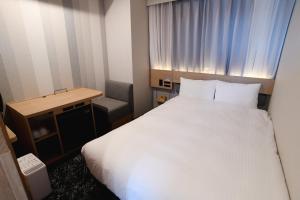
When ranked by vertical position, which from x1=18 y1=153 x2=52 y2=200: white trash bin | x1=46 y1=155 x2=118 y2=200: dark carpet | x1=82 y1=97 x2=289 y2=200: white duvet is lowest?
x1=46 y1=155 x2=118 y2=200: dark carpet

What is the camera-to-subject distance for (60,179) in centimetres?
180

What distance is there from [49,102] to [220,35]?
98.6 inches

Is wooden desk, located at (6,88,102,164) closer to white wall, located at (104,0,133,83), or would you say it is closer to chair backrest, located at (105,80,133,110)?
chair backrest, located at (105,80,133,110)

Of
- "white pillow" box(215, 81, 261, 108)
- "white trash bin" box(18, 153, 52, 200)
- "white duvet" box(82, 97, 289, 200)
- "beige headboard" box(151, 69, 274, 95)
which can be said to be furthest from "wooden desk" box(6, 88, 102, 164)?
"white pillow" box(215, 81, 261, 108)

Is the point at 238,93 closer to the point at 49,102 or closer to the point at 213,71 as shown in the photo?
the point at 213,71

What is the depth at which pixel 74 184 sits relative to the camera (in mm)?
1729

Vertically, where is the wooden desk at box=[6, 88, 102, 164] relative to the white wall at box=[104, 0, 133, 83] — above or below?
below

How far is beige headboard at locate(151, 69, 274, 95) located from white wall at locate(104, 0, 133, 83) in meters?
0.54

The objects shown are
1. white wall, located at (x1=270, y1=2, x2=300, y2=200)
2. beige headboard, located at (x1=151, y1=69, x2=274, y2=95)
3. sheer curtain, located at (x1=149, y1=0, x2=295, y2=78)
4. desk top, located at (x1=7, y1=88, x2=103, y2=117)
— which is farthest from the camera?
beige headboard, located at (x1=151, y1=69, x2=274, y2=95)

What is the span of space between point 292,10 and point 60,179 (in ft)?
10.7

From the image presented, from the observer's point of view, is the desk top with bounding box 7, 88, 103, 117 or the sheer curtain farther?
the sheer curtain

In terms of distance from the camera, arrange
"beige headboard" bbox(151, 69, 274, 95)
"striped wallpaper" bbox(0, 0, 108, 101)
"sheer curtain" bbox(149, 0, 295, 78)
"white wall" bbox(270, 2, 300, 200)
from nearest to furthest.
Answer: "white wall" bbox(270, 2, 300, 200)
"striped wallpaper" bbox(0, 0, 108, 101)
"sheer curtain" bbox(149, 0, 295, 78)
"beige headboard" bbox(151, 69, 274, 95)

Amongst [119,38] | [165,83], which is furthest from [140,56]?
[165,83]

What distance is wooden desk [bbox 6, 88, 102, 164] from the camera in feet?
5.87
